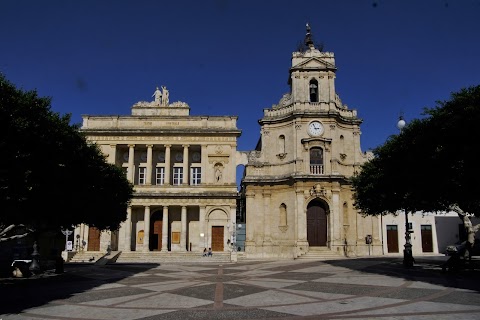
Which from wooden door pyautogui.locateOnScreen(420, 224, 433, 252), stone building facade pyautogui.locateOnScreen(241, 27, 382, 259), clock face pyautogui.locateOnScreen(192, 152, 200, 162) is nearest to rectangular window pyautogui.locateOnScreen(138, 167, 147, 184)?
clock face pyautogui.locateOnScreen(192, 152, 200, 162)

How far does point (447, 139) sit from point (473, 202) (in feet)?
20.5

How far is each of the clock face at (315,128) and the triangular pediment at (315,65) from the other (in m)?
6.37

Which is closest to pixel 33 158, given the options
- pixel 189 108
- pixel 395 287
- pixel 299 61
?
pixel 395 287

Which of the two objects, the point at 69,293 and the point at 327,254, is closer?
the point at 69,293

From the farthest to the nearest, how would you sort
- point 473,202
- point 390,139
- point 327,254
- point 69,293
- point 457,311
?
point 327,254 → point 390,139 → point 473,202 → point 69,293 → point 457,311

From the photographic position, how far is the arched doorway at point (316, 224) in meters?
44.0

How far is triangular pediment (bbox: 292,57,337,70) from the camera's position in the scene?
46.9 meters

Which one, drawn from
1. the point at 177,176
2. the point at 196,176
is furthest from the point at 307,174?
the point at 177,176

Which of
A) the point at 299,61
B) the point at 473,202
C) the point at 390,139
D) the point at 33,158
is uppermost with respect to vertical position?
the point at 299,61

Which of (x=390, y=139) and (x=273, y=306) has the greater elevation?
(x=390, y=139)

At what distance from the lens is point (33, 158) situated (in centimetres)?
1989

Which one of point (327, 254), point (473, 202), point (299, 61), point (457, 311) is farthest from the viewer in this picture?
point (299, 61)

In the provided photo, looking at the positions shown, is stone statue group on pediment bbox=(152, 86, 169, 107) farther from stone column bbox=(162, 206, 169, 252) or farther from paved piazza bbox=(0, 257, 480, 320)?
paved piazza bbox=(0, 257, 480, 320)

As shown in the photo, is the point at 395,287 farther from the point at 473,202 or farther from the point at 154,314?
the point at 154,314
